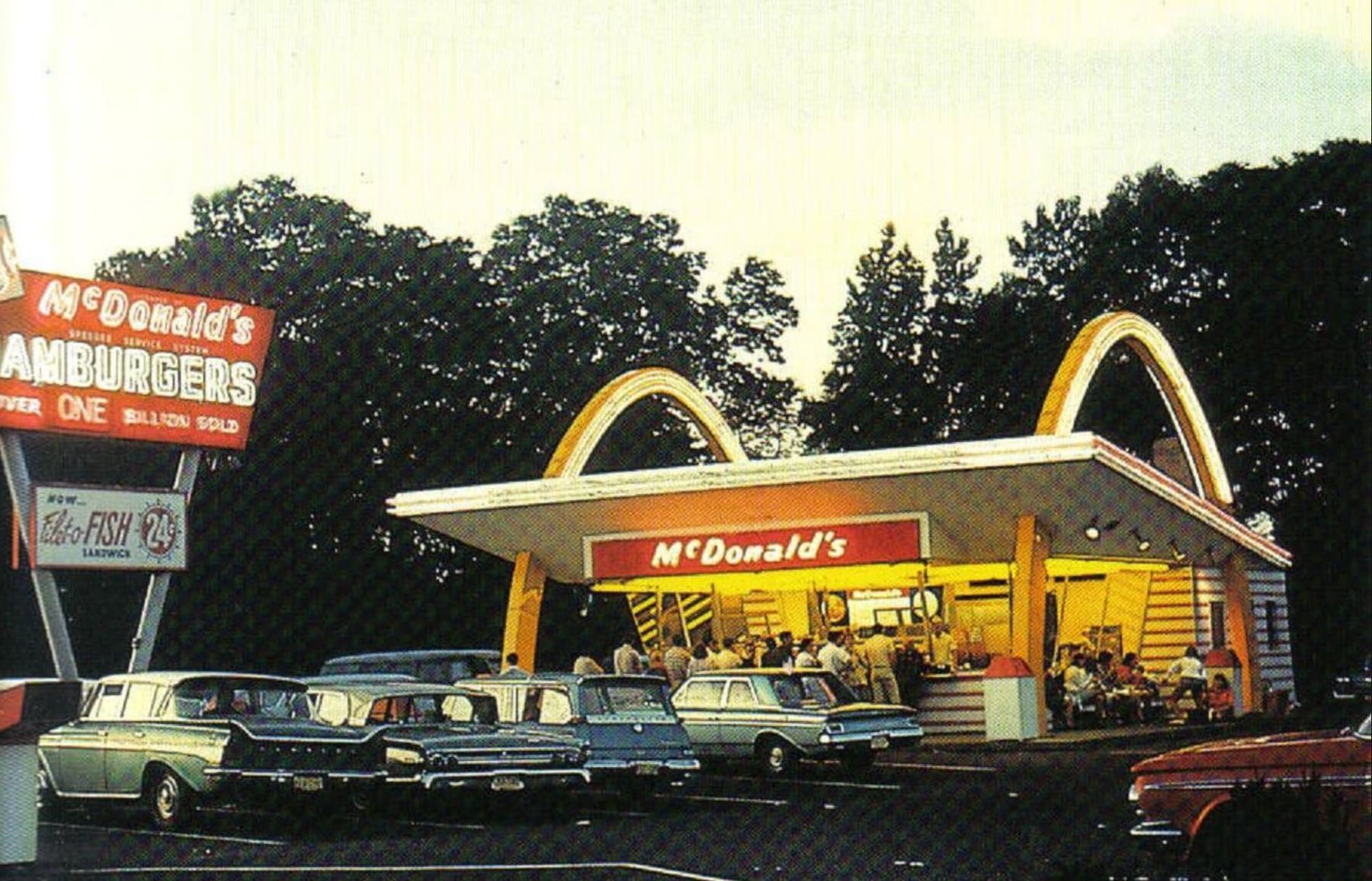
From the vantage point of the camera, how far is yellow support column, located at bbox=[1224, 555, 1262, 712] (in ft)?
123

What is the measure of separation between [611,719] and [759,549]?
10145 mm

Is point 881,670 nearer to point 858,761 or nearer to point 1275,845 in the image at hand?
point 858,761

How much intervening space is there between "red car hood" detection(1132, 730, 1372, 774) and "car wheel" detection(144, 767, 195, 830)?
10551mm

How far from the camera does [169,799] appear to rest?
67.5 feet

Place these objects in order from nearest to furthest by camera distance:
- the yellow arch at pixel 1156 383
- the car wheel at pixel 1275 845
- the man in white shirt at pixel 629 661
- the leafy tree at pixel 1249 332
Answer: the car wheel at pixel 1275 845
the yellow arch at pixel 1156 383
the man in white shirt at pixel 629 661
the leafy tree at pixel 1249 332

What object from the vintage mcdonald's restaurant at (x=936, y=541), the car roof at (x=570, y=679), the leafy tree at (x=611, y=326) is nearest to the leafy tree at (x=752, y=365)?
the leafy tree at (x=611, y=326)

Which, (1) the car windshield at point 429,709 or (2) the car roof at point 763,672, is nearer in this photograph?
(1) the car windshield at point 429,709

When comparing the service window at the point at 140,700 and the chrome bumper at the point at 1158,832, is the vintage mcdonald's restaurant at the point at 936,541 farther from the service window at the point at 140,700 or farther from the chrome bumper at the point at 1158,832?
the chrome bumper at the point at 1158,832

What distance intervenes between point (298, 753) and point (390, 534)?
31971mm

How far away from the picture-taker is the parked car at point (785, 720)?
83.1 feet

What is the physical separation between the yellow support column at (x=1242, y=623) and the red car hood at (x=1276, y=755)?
2503 cm

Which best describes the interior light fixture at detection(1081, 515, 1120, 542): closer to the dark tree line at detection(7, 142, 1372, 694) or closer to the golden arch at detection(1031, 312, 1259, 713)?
the golden arch at detection(1031, 312, 1259, 713)

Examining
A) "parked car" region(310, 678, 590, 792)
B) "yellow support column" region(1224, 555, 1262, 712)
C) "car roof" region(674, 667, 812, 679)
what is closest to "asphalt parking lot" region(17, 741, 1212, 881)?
"parked car" region(310, 678, 590, 792)

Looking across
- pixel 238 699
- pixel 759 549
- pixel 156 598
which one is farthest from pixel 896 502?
pixel 238 699
